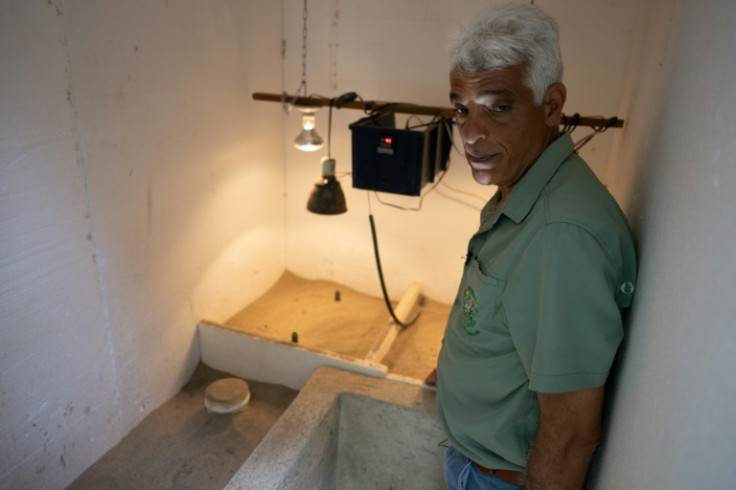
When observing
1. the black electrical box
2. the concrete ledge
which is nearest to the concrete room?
the concrete ledge

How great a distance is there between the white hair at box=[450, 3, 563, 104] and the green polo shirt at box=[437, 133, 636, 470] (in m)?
0.16

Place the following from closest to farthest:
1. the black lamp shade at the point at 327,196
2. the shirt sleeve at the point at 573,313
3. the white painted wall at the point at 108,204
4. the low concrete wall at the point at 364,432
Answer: the shirt sleeve at the point at 573,313 < the white painted wall at the point at 108,204 < the low concrete wall at the point at 364,432 < the black lamp shade at the point at 327,196

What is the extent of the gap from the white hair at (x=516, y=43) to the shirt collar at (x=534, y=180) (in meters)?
0.12

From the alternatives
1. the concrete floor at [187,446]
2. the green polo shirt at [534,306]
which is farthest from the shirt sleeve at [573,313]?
the concrete floor at [187,446]

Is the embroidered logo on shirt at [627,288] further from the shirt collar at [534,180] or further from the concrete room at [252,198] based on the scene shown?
the shirt collar at [534,180]

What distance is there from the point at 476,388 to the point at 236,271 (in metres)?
2.07

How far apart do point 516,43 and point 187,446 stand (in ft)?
6.43

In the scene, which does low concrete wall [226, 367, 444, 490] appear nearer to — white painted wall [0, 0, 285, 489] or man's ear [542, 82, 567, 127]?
white painted wall [0, 0, 285, 489]

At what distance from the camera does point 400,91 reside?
9.86 feet

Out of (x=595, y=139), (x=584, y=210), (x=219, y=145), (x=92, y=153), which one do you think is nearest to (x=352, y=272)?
(x=219, y=145)

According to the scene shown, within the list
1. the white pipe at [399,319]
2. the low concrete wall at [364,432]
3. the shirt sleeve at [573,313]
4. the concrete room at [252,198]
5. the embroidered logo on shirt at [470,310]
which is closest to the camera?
the concrete room at [252,198]

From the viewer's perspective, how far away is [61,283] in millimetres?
1757

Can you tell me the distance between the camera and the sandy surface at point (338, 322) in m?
2.76

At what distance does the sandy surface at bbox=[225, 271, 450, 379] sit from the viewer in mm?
2762
